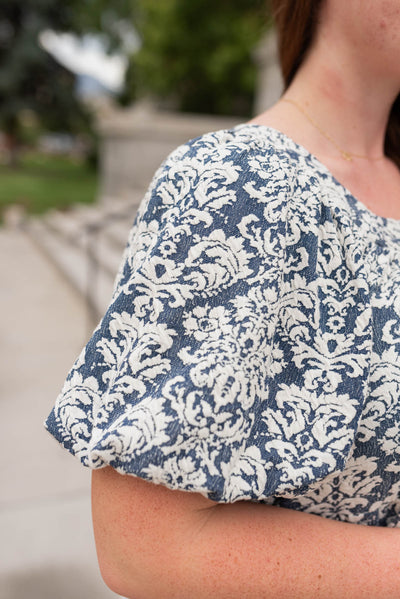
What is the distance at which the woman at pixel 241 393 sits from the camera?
73cm

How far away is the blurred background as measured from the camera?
3.15 metres

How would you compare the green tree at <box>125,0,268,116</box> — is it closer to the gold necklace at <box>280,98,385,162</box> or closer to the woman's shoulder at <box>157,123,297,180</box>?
the gold necklace at <box>280,98,385,162</box>

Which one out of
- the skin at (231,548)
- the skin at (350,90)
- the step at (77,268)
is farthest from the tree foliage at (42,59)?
the skin at (231,548)

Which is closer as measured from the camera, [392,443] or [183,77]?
[392,443]

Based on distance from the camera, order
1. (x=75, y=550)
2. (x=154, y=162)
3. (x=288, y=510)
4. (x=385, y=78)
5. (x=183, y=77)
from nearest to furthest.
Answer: (x=288, y=510), (x=385, y=78), (x=75, y=550), (x=154, y=162), (x=183, y=77)

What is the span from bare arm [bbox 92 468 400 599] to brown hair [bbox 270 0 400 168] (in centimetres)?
94

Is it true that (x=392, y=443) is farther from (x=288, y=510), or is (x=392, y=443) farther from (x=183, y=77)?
(x=183, y=77)

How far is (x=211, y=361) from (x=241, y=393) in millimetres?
58

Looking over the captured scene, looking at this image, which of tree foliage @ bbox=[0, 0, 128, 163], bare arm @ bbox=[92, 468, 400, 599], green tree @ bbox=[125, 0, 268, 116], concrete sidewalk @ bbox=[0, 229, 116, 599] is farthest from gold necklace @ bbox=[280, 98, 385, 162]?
tree foliage @ bbox=[0, 0, 128, 163]

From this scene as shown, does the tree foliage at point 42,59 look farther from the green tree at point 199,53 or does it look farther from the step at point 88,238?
the step at point 88,238

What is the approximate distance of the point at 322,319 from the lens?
833 millimetres

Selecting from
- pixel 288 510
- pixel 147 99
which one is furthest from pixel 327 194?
pixel 147 99

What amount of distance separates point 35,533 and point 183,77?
21.3m

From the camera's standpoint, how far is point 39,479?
139 inches
